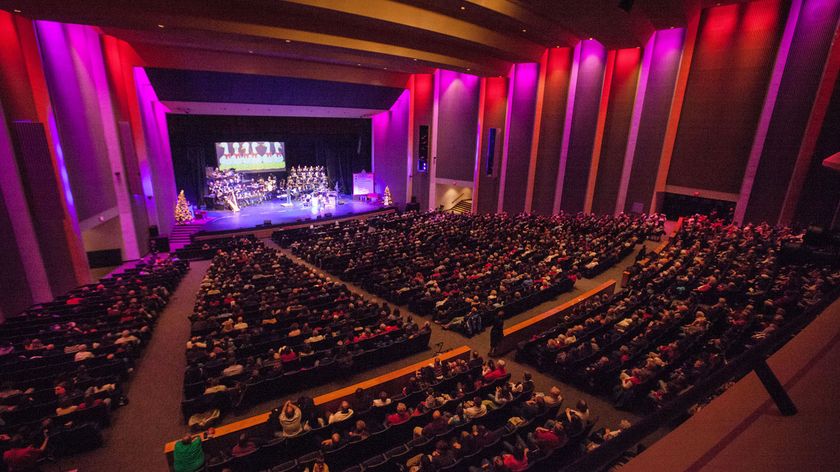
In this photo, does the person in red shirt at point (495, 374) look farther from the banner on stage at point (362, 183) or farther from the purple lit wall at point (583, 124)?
the banner on stage at point (362, 183)

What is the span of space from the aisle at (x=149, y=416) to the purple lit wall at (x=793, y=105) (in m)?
22.9

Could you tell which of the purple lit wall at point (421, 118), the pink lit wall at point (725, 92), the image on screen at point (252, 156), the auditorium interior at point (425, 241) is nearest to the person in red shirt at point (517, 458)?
the auditorium interior at point (425, 241)

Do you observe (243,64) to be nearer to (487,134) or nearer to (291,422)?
(487,134)

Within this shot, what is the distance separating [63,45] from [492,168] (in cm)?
2065

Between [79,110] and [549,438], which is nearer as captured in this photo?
[549,438]

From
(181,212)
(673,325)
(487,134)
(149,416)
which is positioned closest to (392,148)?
(487,134)

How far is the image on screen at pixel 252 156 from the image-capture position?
26891 mm

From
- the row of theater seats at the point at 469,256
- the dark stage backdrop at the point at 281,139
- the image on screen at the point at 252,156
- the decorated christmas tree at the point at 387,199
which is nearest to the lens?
the row of theater seats at the point at 469,256

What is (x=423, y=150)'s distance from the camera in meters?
28.7

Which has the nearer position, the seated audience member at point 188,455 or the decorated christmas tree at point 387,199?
the seated audience member at point 188,455

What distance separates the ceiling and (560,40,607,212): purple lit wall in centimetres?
178

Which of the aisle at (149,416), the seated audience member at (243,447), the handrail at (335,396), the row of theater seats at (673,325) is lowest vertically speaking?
the aisle at (149,416)

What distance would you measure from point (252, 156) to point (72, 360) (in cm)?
2256

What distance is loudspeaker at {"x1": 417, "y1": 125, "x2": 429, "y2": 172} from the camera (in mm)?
28447
